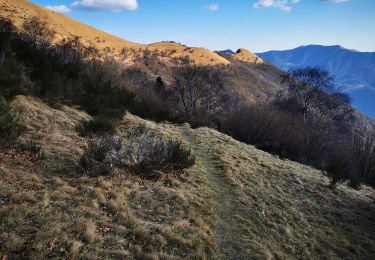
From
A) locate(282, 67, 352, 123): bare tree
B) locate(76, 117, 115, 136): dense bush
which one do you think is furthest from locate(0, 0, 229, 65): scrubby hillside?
locate(76, 117, 115, 136): dense bush

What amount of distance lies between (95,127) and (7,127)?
11.7 ft

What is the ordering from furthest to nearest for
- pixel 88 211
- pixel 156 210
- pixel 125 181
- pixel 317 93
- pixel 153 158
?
pixel 317 93, pixel 153 158, pixel 125 181, pixel 156 210, pixel 88 211

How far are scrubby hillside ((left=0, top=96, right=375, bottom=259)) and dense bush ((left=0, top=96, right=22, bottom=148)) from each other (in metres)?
0.26

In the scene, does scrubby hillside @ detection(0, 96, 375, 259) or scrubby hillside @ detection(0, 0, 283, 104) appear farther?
scrubby hillside @ detection(0, 0, 283, 104)

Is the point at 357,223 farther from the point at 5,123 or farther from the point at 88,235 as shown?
the point at 5,123

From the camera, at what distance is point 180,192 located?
912 centimetres

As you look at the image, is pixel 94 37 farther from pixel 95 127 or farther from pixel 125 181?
pixel 125 181

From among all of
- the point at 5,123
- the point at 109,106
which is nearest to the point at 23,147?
the point at 5,123

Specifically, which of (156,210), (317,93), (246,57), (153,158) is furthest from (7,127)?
(246,57)

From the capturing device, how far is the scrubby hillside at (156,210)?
6027mm

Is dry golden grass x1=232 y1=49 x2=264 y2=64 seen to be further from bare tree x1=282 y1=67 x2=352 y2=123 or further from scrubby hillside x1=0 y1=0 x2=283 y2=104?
bare tree x1=282 y1=67 x2=352 y2=123

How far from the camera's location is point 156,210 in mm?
7902

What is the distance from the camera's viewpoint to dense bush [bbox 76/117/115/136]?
11.4 m

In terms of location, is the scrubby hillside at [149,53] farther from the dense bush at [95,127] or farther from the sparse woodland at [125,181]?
the dense bush at [95,127]
